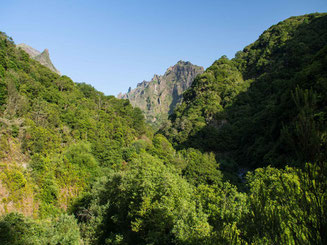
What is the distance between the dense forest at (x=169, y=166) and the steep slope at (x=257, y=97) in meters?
0.49

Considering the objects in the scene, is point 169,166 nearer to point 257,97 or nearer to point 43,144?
point 43,144

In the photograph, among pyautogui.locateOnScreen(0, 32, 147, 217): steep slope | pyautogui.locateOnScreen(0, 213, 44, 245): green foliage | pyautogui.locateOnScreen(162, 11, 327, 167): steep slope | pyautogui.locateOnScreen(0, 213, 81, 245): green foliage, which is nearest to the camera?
pyautogui.locateOnScreen(0, 213, 44, 245): green foliage

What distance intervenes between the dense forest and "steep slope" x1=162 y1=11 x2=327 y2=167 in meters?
0.49

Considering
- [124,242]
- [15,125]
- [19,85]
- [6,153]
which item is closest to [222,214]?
[124,242]

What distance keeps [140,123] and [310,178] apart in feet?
253

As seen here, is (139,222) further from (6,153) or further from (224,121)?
(224,121)

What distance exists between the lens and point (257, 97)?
285 ft

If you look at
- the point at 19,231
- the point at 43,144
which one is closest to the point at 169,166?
the point at 43,144

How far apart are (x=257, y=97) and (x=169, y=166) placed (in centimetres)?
6274

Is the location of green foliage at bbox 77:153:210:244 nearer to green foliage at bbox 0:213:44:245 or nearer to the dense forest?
the dense forest

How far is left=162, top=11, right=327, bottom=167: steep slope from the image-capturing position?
40.4 metres

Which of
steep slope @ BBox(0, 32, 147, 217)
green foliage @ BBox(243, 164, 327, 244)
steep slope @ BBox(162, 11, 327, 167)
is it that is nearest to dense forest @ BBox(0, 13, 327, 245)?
green foliage @ BBox(243, 164, 327, 244)

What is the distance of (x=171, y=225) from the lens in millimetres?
16984

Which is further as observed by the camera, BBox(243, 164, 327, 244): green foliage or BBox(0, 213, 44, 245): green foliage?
BBox(0, 213, 44, 245): green foliage
